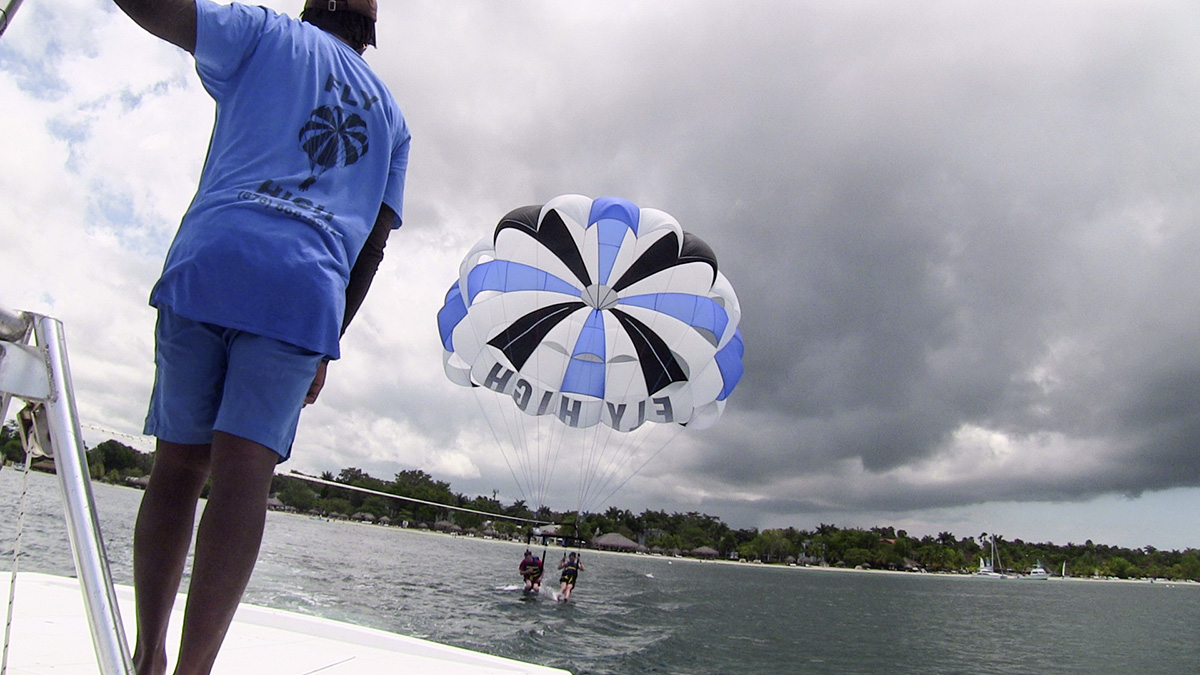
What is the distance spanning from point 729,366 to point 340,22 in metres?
10.1

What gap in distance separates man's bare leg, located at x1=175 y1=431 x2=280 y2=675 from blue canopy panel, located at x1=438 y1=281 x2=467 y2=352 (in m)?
10.7

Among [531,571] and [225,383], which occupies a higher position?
[225,383]

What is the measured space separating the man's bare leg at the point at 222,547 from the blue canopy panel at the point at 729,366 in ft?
33.2

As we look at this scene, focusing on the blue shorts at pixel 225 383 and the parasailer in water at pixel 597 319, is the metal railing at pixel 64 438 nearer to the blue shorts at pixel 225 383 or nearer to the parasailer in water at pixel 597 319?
the blue shorts at pixel 225 383

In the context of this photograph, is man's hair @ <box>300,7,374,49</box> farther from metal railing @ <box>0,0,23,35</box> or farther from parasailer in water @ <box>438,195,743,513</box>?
parasailer in water @ <box>438,195,743,513</box>

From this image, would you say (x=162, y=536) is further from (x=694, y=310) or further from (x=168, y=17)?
(x=694, y=310)

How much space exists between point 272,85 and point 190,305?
1.42 feet

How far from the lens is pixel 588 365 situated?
38.3 ft

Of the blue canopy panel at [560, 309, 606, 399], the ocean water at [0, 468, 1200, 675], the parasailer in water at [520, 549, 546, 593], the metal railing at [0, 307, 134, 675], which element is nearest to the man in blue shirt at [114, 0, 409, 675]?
the metal railing at [0, 307, 134, 675]

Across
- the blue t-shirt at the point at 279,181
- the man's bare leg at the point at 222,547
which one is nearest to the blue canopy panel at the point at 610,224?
the blue t-shirt at the point at 279,181

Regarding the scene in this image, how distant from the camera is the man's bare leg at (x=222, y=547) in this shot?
3.19 feet

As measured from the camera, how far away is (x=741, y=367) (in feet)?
36.8

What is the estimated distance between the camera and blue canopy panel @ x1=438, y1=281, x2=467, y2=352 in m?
11.7

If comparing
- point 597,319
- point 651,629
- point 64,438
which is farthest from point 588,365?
point 651,629
